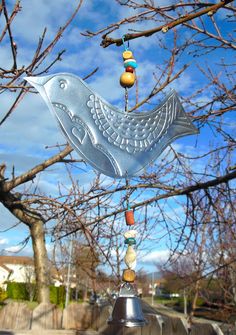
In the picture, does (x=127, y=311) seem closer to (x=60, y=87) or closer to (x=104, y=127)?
(x=104, y=127)

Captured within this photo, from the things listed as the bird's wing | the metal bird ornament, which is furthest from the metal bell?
the bird's wing

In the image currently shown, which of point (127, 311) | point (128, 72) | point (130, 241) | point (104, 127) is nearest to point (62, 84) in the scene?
point (104, 127)

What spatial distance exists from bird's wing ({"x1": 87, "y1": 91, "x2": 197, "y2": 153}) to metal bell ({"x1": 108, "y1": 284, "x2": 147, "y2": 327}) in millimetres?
672

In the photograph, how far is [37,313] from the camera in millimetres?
3436

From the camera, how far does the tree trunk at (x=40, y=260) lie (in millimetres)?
4285

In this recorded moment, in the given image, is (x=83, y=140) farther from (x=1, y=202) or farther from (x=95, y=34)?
(x=1, y=202)

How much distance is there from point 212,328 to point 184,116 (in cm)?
183

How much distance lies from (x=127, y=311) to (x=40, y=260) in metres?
2.99

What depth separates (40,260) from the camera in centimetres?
439

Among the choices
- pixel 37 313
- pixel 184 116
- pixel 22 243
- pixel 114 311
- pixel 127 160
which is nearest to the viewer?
pixel 114 311

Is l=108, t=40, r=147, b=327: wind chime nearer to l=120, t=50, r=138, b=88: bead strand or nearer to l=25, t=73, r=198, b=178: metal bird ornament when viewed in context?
l=25, t=73, r=198, b=178: metal bird ornament

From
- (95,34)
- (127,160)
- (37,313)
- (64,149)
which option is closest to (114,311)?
(127,160)

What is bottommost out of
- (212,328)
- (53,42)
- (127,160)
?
(212,328)

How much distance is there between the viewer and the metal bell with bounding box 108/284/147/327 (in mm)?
1582
